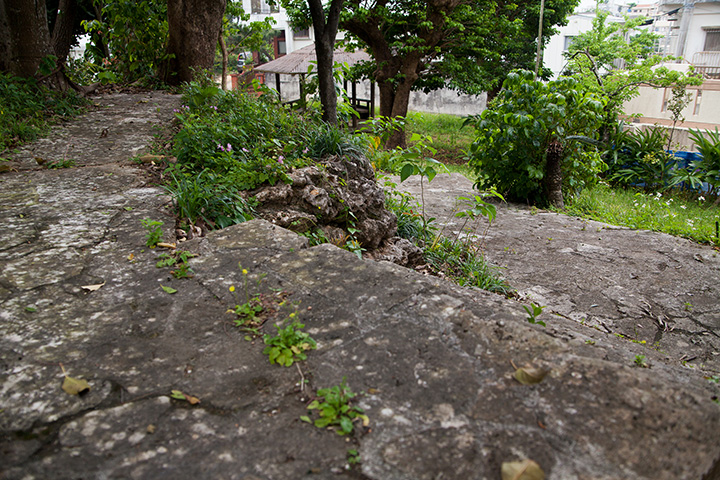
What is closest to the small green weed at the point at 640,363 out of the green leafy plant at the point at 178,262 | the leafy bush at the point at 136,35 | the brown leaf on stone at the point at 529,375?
the brown leaf on stone at the point at 529,375

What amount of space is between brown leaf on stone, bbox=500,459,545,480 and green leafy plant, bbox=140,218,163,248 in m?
1.77

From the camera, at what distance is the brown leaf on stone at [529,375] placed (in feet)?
4.53

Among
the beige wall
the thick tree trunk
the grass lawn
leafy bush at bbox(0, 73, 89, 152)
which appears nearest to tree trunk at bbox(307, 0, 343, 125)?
leafy bush at bbox(0, 73, 89, 152)

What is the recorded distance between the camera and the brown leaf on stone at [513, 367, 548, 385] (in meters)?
1.38

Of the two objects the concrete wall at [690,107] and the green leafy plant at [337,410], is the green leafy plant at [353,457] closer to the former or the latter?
the green leafy plant at [337,410]

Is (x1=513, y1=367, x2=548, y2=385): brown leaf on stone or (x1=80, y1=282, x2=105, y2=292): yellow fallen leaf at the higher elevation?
(x1=80, y1=282, x2=105, y2=292): yellow fallen leaf

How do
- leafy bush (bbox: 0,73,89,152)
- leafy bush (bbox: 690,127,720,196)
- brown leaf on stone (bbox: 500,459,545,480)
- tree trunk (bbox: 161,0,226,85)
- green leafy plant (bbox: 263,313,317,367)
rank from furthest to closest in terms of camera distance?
leafy bush (bbox: 690,127,720,196), tree trunk (bbox: 161,0,226,85), leafy bush (bbox: 0,73,89,152), green leafy plant (bbox: 263,313,317,367), brown leaf on stone (bbox: 500,459,545,480)

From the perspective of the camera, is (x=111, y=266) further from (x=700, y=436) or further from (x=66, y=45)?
(x=66, y=45)

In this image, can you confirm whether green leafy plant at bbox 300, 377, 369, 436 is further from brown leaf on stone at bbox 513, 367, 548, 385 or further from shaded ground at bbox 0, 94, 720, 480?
brown leaf on stone at bbox 513, 367, 548, 385

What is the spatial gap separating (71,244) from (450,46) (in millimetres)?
11277

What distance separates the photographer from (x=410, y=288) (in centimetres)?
192

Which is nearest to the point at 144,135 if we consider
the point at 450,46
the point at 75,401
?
the point at 75,401

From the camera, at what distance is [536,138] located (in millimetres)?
6367

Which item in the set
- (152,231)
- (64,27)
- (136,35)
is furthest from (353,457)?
(64,27)
